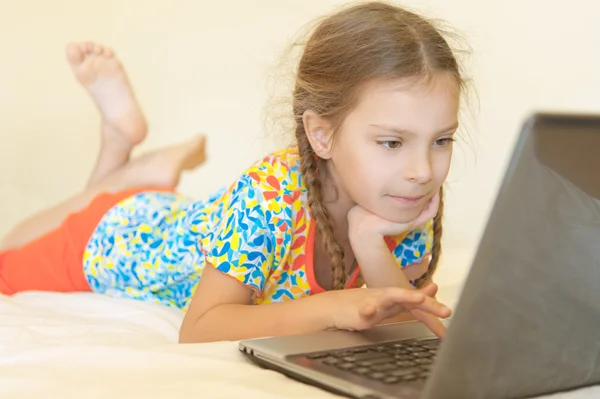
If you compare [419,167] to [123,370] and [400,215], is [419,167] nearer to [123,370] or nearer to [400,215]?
[400,215]

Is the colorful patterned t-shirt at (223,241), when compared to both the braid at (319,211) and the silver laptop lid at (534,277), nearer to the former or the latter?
the braid at (319,211)

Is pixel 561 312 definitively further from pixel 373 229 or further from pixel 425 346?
pixel 373 229

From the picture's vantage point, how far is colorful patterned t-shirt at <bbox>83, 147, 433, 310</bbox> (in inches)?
43.4

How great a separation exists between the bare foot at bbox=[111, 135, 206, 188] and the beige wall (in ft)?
1.77

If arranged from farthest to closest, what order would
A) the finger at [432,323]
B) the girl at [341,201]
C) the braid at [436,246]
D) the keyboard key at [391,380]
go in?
the braid at [436,246]
the girl at [341,201]
the finger at [432,323]
the keyboard key at [391,380]

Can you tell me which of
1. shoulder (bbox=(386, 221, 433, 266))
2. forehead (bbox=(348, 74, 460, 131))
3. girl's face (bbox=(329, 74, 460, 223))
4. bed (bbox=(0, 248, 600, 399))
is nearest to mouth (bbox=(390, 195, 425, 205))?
girl's face (bbox=(329, 74, 460, 223))

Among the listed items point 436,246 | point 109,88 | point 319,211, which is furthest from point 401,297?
point 109,88

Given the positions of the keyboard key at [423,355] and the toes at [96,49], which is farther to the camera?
the toes at [96,49]

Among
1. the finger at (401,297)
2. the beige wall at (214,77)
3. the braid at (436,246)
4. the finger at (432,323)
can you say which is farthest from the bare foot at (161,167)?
the finger at (401,297)

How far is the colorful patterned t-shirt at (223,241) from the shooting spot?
3.62 ft

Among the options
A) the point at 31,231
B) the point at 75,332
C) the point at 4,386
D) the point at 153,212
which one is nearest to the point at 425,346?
the point at 4,386

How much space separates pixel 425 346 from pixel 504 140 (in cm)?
169

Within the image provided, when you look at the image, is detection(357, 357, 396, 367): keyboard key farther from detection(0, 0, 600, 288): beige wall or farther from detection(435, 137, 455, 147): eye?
detection(0, 0, 600, 288): beige wall

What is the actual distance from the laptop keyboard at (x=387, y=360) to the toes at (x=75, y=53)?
115cm
